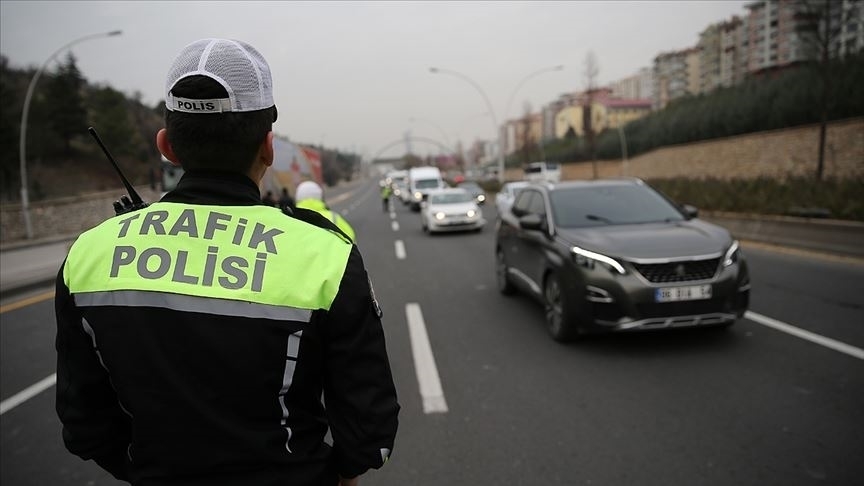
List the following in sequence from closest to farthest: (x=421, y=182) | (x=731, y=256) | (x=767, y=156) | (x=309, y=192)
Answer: (x=731, y=256) → (x=309, y=192) → (x=767, y=156) → (x=421, y=182)

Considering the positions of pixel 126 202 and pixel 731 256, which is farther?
pixel 731 256

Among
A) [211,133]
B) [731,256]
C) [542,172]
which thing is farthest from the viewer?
[542,172]

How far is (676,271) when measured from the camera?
16.8ft

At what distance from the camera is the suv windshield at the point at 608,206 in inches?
250

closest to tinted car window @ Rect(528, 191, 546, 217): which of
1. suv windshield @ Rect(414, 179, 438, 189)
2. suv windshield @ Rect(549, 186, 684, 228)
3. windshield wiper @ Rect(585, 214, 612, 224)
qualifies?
suv windshield @ Rect(549, 186, 684, 228)

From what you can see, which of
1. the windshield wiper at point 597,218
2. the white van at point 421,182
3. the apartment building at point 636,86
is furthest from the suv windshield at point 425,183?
the apartment building at point 636,86

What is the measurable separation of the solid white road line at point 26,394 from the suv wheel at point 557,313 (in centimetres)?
441

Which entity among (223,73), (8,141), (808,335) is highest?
(8,141)

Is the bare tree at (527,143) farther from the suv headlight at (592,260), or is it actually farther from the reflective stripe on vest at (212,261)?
the reflective stripe on vest at (212,261)

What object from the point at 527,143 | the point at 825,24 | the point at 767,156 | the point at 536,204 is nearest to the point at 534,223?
the point at 536,204

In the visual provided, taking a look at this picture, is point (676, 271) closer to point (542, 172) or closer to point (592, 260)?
point (592, 260)

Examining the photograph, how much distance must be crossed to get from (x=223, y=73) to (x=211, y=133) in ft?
0.46

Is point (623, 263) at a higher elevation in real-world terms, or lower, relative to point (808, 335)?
higher

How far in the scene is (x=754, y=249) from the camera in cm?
1191
